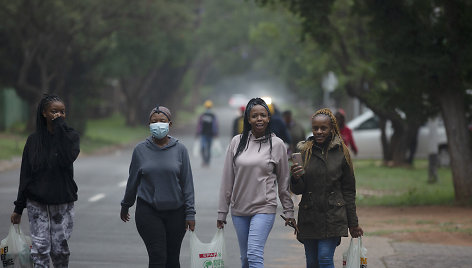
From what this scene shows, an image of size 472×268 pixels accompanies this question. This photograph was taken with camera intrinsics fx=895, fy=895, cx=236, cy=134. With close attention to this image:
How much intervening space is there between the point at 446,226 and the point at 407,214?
1788 mm

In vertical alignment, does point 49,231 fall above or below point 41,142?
below

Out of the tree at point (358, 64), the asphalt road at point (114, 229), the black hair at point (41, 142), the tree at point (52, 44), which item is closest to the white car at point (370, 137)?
the tree at point (358, 64)

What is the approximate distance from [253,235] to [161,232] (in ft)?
2.35

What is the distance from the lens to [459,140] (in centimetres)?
1522

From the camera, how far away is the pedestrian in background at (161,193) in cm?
693

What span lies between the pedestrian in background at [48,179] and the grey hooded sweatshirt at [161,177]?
0.61 m

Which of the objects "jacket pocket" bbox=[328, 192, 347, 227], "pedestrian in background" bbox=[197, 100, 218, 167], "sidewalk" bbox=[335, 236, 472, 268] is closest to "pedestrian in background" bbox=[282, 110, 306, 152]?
"sidewalk" bbox=[335, 236, 472, 268]

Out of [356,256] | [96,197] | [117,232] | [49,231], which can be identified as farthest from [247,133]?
[96,197]

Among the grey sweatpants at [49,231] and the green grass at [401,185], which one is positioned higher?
the green grass at [401,185]

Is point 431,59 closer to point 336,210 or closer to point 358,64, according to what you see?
point 336,210

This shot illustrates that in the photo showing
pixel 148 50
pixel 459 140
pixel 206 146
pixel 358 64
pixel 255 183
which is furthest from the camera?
pixel 148 50

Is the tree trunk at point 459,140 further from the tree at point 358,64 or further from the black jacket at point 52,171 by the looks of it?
the black jacket at point 52,171

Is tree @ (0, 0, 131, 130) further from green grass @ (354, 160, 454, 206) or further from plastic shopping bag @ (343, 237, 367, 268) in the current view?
plastic shopping bag @ (343, 237, 367, 268)

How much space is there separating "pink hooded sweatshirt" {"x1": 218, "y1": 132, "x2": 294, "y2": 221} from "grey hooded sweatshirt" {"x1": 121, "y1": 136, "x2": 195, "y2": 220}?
1.04 feet
